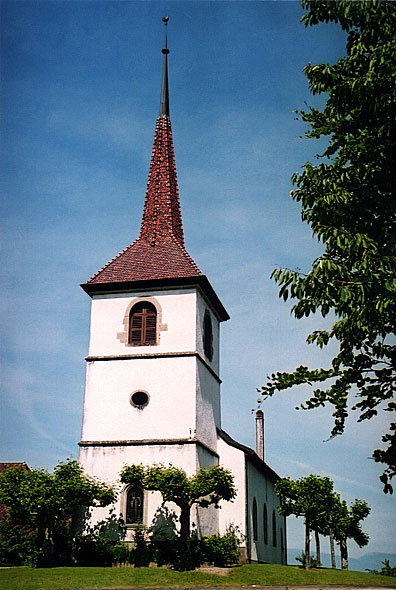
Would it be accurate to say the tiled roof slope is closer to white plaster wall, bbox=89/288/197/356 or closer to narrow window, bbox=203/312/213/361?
white plaster wall, bbox=89/288/197/356

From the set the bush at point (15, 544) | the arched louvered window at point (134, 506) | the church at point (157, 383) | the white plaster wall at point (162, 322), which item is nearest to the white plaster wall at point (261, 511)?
the church at point (157, 383)

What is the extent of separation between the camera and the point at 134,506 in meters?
26.3

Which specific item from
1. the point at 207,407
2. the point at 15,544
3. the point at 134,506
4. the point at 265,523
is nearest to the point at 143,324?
the point at 207,407

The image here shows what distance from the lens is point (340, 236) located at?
1007 cm

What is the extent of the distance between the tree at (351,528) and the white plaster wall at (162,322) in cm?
1132

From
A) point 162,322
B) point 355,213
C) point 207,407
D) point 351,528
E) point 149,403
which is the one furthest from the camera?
point 351,528

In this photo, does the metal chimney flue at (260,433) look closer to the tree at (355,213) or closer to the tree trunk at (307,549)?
the tree trunk at (307,549)

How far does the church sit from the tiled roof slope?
6 cm

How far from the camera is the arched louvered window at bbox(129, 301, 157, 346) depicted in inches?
1153

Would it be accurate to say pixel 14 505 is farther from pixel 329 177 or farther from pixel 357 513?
pixel 357 513

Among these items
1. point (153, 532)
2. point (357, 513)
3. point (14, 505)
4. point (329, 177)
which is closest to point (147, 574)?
point (153, 532)

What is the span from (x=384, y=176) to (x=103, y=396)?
20.4m

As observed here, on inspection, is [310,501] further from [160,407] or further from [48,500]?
[48,500]

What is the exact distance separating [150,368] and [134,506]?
5.77 m
